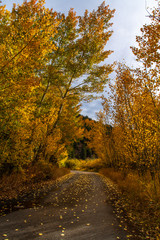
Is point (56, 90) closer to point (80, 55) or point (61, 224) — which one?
point (80, 55)

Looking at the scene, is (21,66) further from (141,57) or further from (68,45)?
(68,45)

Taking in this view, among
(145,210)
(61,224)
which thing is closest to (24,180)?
(61,224)

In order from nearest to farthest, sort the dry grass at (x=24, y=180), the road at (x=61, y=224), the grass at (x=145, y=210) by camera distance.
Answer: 1. the road at (x=61, y=224)
2. the grass at (x=145, y=210)
3. the dry grass at (x=24, y=180)

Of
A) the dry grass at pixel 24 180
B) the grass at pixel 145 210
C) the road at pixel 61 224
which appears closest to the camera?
the road at pixel 61 224

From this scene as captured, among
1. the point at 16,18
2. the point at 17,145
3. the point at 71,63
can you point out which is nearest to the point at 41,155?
Answer: the point at 17,145

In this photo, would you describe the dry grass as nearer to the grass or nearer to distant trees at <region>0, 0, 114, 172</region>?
distant trees at <region>0, 0, 114, 172</region>

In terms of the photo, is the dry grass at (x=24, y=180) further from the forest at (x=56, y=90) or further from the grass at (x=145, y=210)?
the grass at (x=145, y=210)

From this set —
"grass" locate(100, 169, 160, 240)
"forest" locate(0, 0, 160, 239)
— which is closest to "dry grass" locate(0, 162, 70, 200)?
"forest" locate(0, 0, 160, 239)

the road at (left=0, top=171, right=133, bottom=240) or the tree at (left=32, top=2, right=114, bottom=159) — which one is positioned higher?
the tree at (left=32, top=2, right=114, bottom=159)

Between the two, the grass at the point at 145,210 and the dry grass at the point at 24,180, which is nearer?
the grass at the point at 145,210

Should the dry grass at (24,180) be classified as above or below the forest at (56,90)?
below

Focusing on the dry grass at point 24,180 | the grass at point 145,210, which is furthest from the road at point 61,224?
the dry grass at point 24,180

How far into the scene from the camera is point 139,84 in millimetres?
6340

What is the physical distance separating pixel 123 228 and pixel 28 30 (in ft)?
26.5
